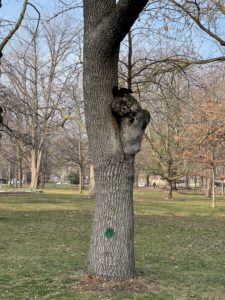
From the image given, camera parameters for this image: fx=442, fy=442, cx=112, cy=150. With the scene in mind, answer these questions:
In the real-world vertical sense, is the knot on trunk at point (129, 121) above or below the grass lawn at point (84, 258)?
above

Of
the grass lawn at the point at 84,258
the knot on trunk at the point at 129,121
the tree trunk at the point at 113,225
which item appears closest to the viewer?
the grass lawn at the point at 84,258

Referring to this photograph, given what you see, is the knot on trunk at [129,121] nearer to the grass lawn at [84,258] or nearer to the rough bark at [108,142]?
the rough bark at [108,142]

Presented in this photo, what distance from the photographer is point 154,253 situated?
10.1 meters

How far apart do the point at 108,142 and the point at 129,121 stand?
1.42 feet

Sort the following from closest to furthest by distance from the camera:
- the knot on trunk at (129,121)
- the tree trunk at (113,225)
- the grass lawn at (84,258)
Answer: the grass lawn at (84,258) < the tree trunk at (113,225) < the knot on trunk at (129,121)

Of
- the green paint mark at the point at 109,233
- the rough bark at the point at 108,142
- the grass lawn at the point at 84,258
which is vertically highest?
the rough bark at the point at 108,142

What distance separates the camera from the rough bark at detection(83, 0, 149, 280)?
620 centimetres

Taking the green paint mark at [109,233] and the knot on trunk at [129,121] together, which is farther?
the knot on trunk at [129,121]

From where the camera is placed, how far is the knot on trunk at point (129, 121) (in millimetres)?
6336

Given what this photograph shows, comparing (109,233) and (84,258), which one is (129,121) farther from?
(84,258)

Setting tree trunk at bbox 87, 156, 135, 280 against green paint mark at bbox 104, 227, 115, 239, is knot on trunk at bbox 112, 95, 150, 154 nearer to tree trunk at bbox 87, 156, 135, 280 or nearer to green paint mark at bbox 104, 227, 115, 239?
tree trunk at bbox 87, 156, 135, 280

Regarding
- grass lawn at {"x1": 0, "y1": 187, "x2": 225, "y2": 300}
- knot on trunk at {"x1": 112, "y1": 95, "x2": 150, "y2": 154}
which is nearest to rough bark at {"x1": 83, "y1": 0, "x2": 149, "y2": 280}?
knot on trunk at {"x1": 112, "y1": 95, "x2": 150, "y2": 154}

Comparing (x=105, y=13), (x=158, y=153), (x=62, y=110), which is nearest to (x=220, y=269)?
(x=105, y=13)

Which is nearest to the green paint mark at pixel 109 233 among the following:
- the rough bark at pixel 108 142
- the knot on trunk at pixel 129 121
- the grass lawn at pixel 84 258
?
the rough bark at pixel 108 142
